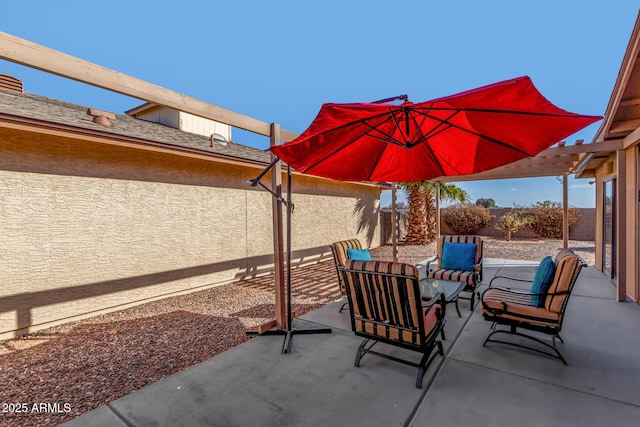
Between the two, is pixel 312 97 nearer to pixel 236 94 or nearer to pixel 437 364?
pixel 236 94

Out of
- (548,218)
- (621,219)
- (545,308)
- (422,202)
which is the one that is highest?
(422,202)

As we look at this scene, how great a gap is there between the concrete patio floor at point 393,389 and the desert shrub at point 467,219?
1502cm

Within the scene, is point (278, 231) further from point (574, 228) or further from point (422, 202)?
point (574, 228)

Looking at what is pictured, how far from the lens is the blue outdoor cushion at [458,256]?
6445 mm

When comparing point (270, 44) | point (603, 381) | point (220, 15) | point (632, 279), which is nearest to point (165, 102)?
point (603, 381)

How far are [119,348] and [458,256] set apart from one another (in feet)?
20.7

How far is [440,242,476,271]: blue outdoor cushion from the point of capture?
254 inches

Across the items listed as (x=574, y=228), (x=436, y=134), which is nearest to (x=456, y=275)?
(x=436, y=134)

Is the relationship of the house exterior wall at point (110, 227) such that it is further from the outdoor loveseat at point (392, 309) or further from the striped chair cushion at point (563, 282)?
the striped chair cushion at point (563, 282)

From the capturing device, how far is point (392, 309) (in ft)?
11.0

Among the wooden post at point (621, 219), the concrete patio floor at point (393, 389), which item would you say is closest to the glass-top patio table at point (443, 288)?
the concrete patio floor at point (393, 389)

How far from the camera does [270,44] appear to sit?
2896 inches

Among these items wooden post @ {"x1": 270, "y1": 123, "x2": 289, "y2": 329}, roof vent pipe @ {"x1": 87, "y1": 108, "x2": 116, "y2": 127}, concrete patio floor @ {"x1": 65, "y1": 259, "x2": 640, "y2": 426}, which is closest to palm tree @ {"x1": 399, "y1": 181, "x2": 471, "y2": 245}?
concrete patio floor @ {"x1": 65, "y1": 259, "x2": 640, "y2": 426}

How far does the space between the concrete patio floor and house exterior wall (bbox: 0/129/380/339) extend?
3377mm
